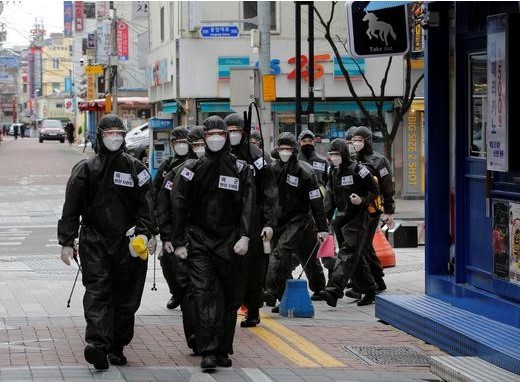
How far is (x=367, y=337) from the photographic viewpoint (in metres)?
11.1

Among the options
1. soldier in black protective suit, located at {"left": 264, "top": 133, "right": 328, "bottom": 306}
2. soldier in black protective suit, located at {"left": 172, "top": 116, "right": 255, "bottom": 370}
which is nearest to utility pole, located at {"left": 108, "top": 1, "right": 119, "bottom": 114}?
soldier in black protective suit, located at {"left": 264, "top": 133, "right": 328, "bottom": 306}

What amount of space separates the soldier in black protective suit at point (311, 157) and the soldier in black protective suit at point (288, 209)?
5.09 ft

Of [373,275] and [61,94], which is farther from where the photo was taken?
[61,94]

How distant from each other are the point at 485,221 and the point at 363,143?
4.05 metres

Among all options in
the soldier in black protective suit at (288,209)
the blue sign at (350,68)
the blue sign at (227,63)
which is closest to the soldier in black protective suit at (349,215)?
the soldier in black protective suit at (288,209)

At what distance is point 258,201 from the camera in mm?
10781

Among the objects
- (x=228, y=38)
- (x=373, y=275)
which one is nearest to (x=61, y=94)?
(x=228, y=38)

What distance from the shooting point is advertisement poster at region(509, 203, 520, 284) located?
891 cm

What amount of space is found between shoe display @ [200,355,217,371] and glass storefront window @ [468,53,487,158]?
2.79 metres

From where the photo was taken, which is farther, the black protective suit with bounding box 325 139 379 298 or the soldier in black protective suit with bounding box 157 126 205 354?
the black protective suit with bounding box 325 139 379 298

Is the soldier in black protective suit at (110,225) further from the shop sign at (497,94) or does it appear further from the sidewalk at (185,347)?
the shop sign at (497,94)

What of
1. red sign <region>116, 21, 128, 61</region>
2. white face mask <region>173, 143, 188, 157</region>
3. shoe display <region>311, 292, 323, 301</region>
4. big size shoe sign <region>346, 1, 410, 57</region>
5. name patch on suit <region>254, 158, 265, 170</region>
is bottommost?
shoe display <region>311, 292, 323, 301</region>

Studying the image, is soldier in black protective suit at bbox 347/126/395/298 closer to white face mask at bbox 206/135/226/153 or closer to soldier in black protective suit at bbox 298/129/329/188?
soldier in black protective suit at bbox 298/129/329/188

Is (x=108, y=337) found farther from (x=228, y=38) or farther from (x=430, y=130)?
(x=228, y=38)
